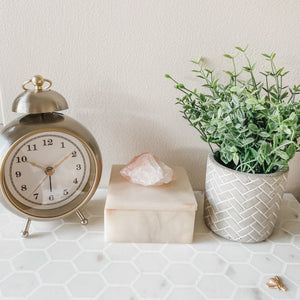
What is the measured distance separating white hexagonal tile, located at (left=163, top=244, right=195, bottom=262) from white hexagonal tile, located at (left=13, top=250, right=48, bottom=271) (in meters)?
0.26

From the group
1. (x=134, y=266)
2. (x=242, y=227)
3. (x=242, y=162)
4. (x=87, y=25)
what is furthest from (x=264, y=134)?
(x=87, y=25)

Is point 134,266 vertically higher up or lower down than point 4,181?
lower down

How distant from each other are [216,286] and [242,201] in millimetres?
184

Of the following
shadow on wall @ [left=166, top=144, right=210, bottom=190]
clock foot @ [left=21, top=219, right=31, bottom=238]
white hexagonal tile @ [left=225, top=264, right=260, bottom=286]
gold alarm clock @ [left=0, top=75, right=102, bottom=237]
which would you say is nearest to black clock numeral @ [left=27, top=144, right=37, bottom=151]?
gold alarm clock @ [left=0, top=75, right=102, bottom=237]

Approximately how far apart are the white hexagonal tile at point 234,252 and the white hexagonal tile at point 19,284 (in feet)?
1.27

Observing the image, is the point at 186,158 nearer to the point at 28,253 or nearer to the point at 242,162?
the point at 242,162

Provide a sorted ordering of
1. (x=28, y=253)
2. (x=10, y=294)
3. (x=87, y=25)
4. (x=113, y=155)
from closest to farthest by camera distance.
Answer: (x=10, y=294), (x=28, y=253), (x=87, y=25), (x=113, y=155)

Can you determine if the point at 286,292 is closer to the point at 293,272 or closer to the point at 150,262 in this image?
the point at 293,272

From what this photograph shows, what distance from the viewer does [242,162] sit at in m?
0.74

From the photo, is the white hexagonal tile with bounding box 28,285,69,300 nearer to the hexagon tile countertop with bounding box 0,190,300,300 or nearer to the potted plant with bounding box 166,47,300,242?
the hexagon tile countertop with bounding box 0,190,300,300

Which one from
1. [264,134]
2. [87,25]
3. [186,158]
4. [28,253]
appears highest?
[87,25]

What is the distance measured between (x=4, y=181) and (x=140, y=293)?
1.18 ft

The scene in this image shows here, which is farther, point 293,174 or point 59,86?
point 293,174

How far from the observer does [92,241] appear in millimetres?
739
